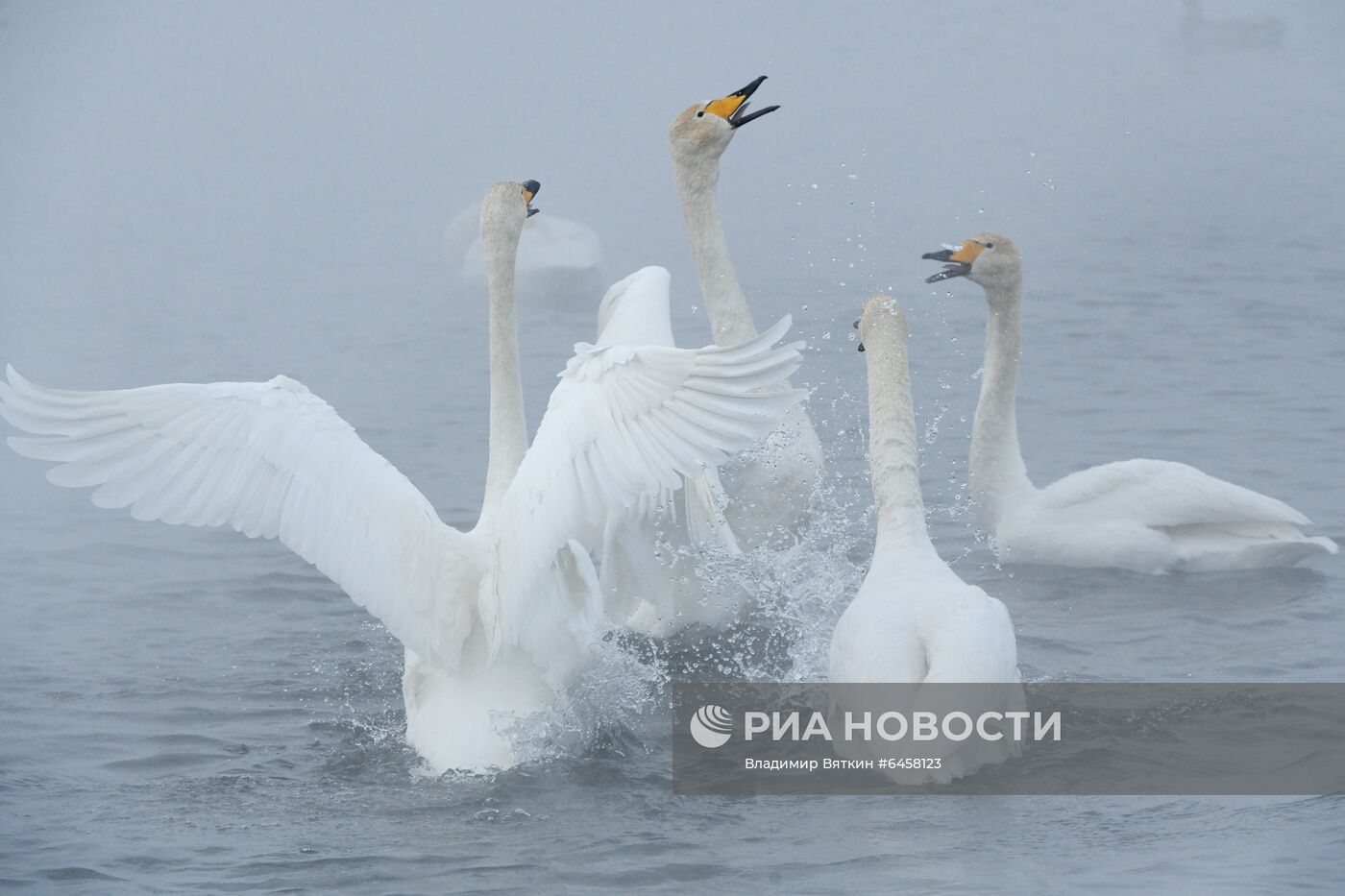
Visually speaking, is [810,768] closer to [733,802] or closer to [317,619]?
[733,802]

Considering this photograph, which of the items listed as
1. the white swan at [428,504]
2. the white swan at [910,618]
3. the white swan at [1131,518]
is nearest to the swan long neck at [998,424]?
the white swan at [1131,518]

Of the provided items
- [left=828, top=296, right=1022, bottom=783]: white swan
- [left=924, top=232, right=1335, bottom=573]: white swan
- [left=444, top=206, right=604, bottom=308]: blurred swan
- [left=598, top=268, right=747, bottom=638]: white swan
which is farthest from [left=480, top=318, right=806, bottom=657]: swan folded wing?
[left=444, top=206, right=604, bottom=308]: blurred swan

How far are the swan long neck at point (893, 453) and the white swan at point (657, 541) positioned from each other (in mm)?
617

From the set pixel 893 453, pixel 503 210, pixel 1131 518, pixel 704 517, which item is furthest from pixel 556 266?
pixel 893 453

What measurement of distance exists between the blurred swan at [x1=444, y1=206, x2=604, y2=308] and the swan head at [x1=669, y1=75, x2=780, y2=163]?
4.74 meters

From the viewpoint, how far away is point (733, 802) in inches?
211

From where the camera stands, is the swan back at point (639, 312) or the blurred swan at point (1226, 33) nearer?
the swan back at point (639, 312)

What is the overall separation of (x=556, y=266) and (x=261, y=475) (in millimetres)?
6989

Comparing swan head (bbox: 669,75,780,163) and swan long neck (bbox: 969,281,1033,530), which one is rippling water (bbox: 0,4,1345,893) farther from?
swan head (bbox: 669,75,780,163)

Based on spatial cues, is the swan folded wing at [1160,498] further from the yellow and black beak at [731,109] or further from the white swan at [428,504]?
the white swan at [428,504]

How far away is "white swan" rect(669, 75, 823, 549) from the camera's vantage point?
22.7 feet

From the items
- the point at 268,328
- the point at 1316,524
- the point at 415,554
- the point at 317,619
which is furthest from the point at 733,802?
the point at 268,328

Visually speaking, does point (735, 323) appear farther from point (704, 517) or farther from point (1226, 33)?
point (1226, 33)

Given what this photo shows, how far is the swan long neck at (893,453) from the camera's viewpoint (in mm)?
5973
